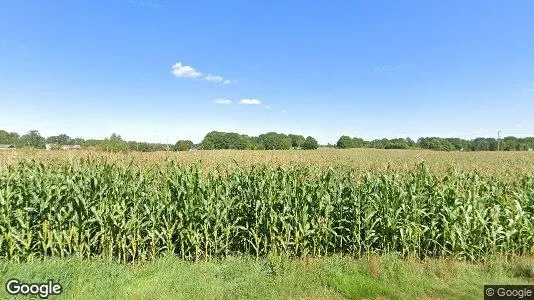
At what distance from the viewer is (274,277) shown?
15.6 feet

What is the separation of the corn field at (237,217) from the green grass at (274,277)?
1.68ft

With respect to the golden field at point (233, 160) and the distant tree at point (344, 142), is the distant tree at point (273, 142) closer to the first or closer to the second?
the distant tree at point (344, 142)

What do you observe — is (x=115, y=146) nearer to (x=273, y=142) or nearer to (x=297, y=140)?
(x=273, y=142)

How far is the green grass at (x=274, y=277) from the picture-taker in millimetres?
4242

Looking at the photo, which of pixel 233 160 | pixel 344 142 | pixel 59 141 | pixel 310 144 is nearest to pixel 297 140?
pixel 310 144

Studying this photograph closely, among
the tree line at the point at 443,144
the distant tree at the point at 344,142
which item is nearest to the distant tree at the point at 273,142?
the distant tree at the point at 344,142

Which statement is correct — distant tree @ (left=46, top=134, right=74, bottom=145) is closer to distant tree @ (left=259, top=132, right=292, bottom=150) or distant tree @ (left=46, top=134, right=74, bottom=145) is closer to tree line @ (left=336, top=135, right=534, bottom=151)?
distant tree @ (left=259, top=132, right=292, bottom=150)

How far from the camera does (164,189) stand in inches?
239

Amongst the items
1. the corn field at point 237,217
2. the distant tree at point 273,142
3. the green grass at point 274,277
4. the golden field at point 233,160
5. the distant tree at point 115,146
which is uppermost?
the distant tree at point 273,142

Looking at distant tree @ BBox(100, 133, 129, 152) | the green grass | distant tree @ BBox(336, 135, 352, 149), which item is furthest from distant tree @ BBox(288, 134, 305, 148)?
the green grass

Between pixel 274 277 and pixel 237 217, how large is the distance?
1.70m

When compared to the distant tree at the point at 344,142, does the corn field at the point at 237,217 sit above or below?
below

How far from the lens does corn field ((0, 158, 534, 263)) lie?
5617 mm

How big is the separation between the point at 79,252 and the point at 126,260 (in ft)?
2.80
